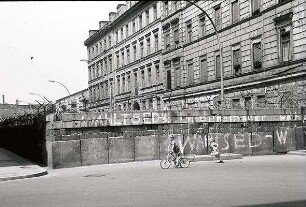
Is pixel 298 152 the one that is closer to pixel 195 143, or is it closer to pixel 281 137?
pixel 281 137

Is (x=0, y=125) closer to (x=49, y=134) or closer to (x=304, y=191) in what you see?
(x=49, y=134)

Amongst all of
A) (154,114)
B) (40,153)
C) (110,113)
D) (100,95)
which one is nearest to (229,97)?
(154,114)

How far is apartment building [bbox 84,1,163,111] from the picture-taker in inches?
1806

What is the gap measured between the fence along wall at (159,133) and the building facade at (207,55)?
2288 mm

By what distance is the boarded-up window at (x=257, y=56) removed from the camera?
2892 centimetres

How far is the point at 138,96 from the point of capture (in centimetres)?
4984

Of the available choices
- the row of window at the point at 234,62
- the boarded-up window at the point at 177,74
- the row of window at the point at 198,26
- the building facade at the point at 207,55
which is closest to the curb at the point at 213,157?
the building facade at the point at 207,55

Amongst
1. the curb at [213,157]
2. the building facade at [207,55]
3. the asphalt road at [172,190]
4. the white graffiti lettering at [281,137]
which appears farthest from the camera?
the building facade at [207,55]

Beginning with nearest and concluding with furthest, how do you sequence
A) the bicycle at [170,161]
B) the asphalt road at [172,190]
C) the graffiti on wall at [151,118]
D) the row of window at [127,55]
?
the asphalt road at [172,190]
the bicycle at [170,161]
the graffiti on wall at [151,118]
the row of window at [127,55]

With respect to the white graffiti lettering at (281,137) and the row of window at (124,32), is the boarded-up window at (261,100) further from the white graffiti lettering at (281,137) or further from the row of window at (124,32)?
the row of window at (124,32)

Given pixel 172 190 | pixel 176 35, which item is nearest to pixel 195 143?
pixel 172 190

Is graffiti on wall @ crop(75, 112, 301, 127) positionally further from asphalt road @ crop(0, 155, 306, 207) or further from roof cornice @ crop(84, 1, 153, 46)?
roof cornice @ crop(84, 1, 153, 46)

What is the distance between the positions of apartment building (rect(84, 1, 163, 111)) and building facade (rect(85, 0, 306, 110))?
0.43 feet

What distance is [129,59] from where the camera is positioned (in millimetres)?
53781
